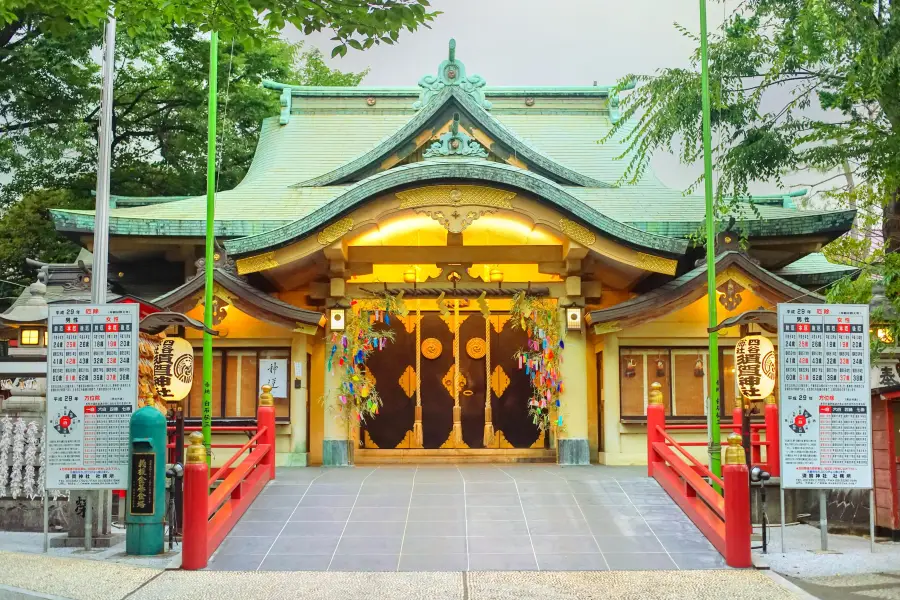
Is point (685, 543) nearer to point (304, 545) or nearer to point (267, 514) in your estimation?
point (304, 545)

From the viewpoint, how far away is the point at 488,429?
17672mm

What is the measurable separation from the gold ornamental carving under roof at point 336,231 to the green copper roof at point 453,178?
166mm

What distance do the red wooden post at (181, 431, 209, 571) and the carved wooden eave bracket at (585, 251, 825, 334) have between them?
306 inches

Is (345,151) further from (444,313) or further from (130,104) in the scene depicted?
(130,104)

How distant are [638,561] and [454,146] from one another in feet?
29.9

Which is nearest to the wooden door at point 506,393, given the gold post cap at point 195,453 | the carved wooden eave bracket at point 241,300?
the carved wooden eave bracket at point 241,300

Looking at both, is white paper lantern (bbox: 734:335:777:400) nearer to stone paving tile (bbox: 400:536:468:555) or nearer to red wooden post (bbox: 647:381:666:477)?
red wooden post (bbox: 647:381:666:477)

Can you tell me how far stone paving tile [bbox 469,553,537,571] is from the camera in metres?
9.97

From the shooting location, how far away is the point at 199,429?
15.9 metres

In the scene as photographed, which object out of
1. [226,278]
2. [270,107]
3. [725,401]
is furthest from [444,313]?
[270,107]

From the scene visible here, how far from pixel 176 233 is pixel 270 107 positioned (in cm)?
1218

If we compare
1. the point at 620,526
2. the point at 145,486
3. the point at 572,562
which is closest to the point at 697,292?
the point at 620,526

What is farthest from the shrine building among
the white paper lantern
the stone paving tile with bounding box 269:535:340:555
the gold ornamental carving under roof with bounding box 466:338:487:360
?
the stone paving tile with bounding box 269:535:340:555

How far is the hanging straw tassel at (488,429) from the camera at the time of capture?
17.6m
